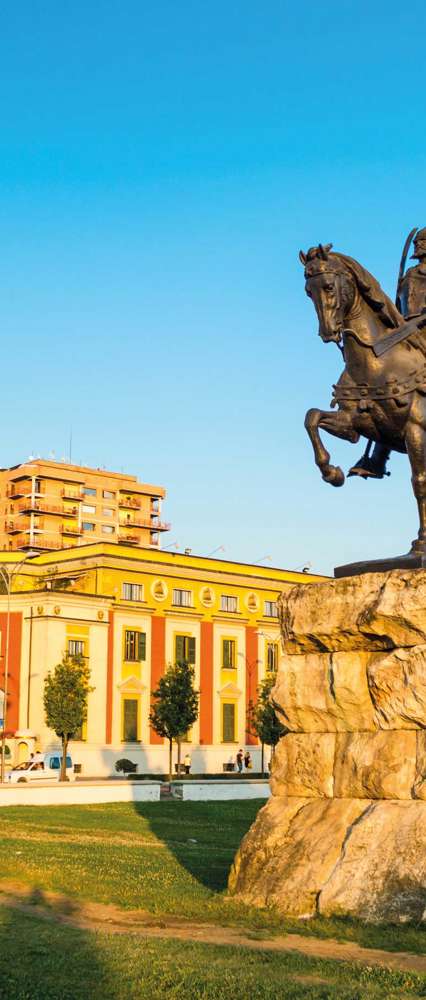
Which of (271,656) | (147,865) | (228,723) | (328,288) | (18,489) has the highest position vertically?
(18,489)

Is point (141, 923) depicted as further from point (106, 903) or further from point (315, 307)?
point (315, 307)

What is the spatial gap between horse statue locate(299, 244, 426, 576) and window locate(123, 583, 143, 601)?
57.5m

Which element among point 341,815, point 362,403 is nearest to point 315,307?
point 362,403

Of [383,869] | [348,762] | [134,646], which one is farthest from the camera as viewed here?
[134,646]

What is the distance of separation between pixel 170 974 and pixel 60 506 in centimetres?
10275

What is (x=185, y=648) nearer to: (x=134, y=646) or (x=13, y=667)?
(x=134, y=646)

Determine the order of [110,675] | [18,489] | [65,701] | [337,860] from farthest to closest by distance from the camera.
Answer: [18,489] → [110,675] → [65,701] → [337,860]

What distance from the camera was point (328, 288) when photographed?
11.0 meters

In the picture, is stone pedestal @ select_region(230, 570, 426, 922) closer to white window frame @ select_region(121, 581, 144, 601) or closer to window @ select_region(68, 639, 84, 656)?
window @ select_region(68, 639, 84, 656)

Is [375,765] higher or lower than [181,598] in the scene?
lower

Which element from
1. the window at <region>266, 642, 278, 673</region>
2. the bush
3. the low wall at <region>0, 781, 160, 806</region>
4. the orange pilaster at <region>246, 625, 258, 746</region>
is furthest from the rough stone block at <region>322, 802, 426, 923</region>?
the window at <region>266, 642, 278, 673</region>

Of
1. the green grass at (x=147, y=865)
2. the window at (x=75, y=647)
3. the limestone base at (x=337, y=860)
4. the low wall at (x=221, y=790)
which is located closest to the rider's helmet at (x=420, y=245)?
the limestone base at (x=337, y=860)

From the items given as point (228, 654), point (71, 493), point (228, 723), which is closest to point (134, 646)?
point (228, 654)

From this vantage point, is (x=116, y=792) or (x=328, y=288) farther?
(x=116, y=792)
